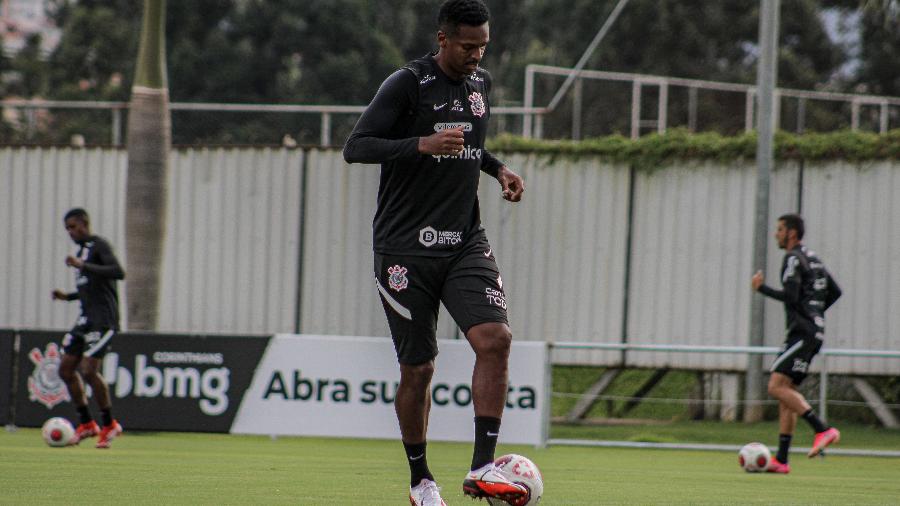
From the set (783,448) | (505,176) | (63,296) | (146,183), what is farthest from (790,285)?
(146,183)

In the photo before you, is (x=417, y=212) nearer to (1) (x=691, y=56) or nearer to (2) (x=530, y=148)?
(2) (x=530, y=148)

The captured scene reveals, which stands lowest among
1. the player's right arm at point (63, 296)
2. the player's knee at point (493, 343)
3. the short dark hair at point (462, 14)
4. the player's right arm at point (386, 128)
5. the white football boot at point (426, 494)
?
the white football boot at point (426, 494)

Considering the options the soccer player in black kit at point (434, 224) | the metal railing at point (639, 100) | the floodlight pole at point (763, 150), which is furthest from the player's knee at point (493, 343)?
the metal railing at point (639, 100)

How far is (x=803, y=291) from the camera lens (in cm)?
1219

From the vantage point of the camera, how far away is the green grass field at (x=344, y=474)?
7.89 meters

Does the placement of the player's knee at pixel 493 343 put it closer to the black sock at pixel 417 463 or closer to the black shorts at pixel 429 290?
the black shorts at pixel 429 290

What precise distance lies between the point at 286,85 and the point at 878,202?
27.4 m

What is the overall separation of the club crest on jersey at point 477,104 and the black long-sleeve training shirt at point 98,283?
706cm

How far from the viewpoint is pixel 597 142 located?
18750 millimetres

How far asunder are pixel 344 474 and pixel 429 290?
12.4ft

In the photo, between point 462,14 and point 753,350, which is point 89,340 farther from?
point 462,14

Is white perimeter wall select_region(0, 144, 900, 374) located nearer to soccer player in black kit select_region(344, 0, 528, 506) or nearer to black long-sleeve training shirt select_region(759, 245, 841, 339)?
black long-sleeve training shirt select_region(759, 245, 841, 339)

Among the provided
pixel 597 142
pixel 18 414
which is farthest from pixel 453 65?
pixel 597 142

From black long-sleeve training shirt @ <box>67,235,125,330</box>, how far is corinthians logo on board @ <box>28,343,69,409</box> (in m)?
2.21
